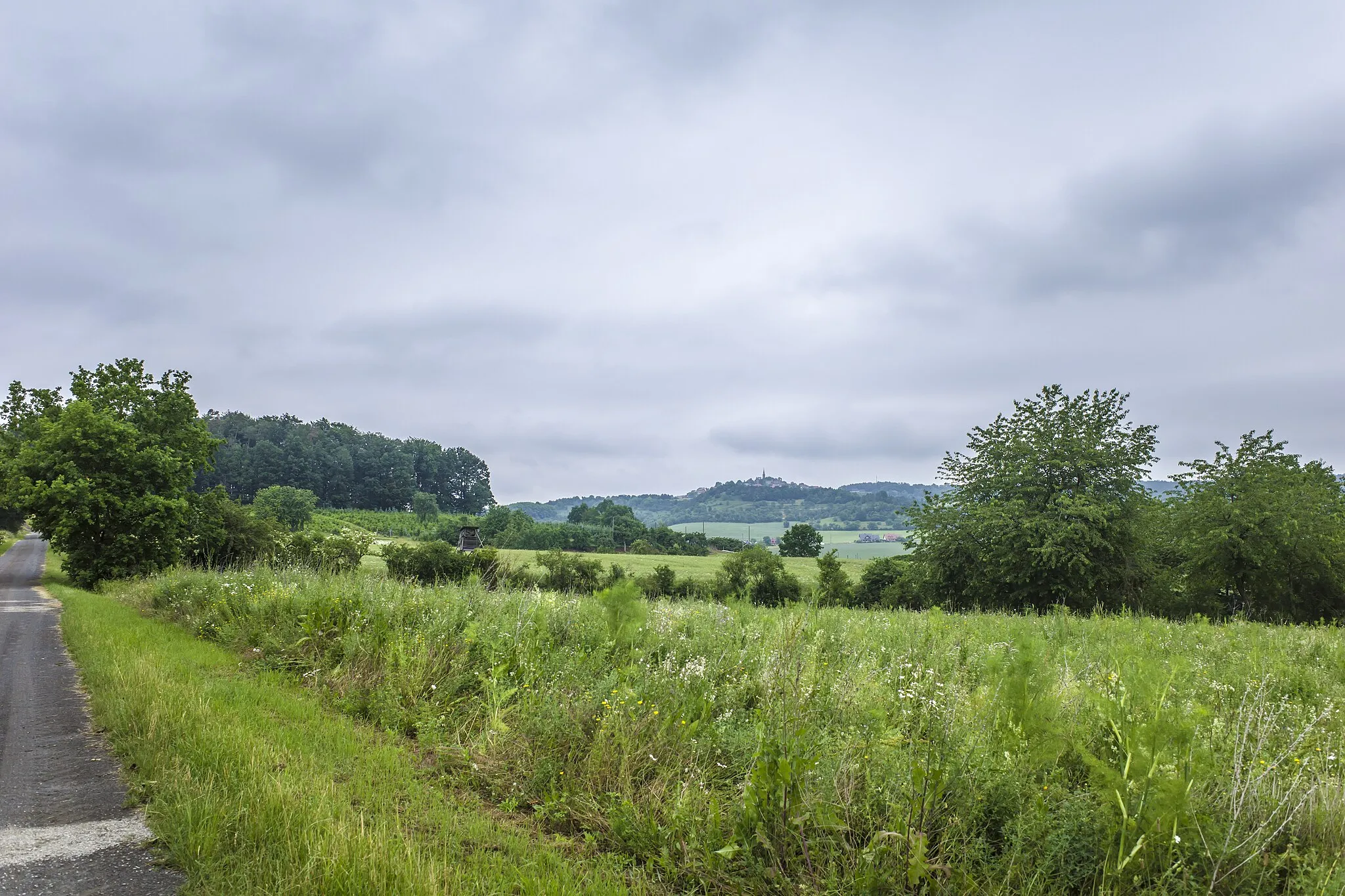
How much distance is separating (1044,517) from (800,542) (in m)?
70.7

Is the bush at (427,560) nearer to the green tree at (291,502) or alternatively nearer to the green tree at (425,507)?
the green tree at (291,502)

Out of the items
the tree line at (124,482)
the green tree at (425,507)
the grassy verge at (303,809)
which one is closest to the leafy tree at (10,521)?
the green tree at (425,507)

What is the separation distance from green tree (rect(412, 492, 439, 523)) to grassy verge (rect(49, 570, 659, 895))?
381ft

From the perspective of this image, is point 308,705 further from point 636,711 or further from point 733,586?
point 733,586

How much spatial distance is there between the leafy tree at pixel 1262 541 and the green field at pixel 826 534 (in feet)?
308

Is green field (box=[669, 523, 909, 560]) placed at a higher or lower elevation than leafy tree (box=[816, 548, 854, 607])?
lower

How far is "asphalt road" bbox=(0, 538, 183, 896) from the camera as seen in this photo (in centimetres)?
396

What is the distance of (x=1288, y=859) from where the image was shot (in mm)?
3488

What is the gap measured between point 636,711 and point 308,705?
13.1 ft

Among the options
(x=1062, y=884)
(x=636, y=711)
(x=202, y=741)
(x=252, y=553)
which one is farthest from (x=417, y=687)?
(x=252, y=553)

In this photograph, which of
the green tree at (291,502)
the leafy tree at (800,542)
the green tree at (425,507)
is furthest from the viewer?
the green tree at (425,507)

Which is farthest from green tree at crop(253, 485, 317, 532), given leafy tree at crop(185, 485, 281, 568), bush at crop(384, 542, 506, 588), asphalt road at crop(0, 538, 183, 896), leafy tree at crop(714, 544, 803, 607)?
asphalt road at crop(0, 538, 183, 896)

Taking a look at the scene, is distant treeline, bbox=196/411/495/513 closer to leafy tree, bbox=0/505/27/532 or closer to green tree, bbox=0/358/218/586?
leafy tree, bbox=0/505/27/532

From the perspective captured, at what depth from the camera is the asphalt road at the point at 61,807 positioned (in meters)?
3.96
